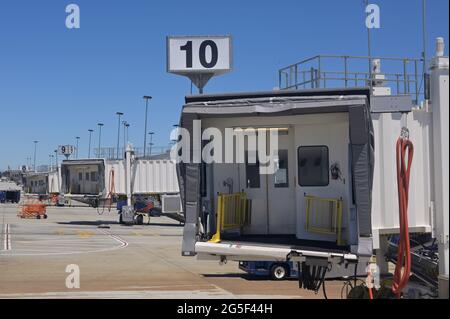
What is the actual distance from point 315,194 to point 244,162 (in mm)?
1266

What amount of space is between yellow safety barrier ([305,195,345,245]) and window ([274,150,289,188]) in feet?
1.86

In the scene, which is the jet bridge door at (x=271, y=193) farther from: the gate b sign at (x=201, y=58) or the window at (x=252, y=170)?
the gate b sign at (x=201, y=58)

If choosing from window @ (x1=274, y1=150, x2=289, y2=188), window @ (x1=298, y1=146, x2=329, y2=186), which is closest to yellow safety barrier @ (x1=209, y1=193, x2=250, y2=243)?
window @ (x1=274, y1=150, x2=289, y2=188)

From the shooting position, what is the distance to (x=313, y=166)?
30.7 feet

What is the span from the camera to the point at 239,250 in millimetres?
7906

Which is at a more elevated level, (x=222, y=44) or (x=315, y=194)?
(x=222, y=44)

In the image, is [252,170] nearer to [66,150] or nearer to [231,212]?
[231,212]

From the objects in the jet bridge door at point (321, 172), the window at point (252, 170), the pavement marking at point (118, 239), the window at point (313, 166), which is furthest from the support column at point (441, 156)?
the pavement marking at point (118, 239)

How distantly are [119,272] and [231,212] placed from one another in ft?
32.9

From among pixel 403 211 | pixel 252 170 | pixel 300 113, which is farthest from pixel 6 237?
pixel 403 211

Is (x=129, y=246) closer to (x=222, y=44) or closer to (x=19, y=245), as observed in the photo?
(x=19, y=245)

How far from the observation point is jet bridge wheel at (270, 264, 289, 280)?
1711 centimetres

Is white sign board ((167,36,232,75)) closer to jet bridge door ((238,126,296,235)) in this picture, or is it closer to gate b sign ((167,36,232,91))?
gate b sign ((167,36,232,91))
